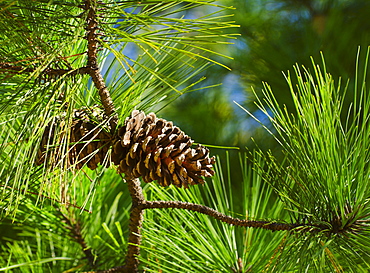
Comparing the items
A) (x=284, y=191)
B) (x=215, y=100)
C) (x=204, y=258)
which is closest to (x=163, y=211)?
(x=204, y=258)

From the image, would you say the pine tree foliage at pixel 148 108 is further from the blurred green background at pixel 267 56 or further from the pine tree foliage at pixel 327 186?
the blurred green background at pixel 267 56

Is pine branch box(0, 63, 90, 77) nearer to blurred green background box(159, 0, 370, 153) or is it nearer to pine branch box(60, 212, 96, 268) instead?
pine branch box(60, 212, 96, 268)

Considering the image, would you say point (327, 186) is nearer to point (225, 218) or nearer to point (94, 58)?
point (225, 218)

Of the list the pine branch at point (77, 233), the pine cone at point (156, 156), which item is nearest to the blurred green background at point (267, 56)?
the pine branch at point (77, 233)

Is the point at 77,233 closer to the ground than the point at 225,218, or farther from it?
closer to the ground

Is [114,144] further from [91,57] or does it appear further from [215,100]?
[215,100]

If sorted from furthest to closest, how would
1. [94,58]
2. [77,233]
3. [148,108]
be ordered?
1. [77,233]
2. [148,108]
3. [94,58]

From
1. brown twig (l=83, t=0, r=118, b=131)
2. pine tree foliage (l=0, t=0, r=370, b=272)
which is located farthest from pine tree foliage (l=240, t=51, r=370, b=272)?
brown twig (l=83, t=0, r=118, b=131)

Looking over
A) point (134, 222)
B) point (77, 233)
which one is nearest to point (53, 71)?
point (134, 222)
